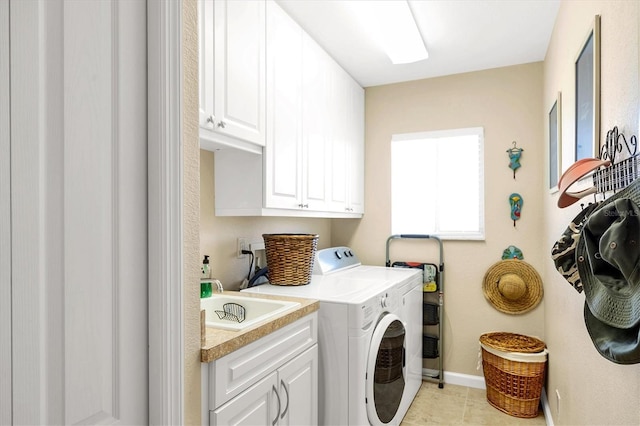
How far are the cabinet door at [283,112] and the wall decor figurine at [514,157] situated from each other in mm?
1735

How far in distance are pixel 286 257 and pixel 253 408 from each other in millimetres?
1012

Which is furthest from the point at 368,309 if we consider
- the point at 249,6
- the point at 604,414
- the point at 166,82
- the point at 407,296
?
the point at 249,6

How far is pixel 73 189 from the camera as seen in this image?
809 millimetres

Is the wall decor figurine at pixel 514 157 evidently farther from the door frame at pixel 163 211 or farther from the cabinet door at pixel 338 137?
the door frame at pixel 163 211

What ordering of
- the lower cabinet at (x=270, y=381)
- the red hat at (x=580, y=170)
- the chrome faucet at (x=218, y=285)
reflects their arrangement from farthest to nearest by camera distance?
the chrome faucet at (x=218, y=285) < the lower cabinet at (x=270, y=381) < the red hat at (x=580, y=170)

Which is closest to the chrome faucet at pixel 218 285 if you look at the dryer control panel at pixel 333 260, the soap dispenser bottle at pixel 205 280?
the soap dispenser bottle at pixel 205 280

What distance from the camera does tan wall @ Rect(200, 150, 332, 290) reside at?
209 cm

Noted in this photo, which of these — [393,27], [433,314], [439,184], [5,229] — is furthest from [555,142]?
[5,229]

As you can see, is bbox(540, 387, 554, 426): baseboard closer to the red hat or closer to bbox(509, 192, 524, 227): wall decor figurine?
bbox(509, 192, 524, 227): wall decor figurine

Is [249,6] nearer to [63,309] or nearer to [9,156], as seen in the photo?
[9,156]

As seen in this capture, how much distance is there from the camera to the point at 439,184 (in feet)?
10.8

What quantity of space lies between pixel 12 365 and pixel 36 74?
55 centimetres

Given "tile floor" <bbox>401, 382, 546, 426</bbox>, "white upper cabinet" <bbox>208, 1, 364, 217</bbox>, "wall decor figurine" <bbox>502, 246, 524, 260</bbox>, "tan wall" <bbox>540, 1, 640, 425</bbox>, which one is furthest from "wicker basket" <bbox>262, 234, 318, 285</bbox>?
"wall decor figurine" <bbox>502, 246, 524, 260</bbox>

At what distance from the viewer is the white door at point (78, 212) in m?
0.73
